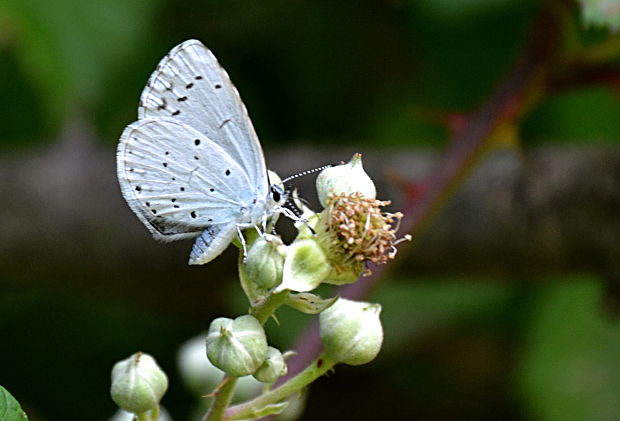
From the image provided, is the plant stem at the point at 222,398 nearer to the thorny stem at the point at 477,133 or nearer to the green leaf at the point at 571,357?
the thorny stem at the point at 477,133

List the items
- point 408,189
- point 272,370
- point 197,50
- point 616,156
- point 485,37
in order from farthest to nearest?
point 485,37
point 616,156
point 408,189
point 197,50
point 272,370

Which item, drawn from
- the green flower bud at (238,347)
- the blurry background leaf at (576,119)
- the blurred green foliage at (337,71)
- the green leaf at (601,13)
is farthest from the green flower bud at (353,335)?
the blurry background leaf at (576,119)

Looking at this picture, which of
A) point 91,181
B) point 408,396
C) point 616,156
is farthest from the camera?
point 408,396

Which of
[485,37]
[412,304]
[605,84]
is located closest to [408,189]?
[605,84]

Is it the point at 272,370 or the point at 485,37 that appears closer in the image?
the point at 272,370

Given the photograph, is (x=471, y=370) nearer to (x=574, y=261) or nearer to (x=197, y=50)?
(x=574, y=261)

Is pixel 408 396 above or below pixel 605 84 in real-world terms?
below

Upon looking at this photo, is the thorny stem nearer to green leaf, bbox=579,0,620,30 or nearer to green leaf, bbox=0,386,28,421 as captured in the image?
green leaf, bbox=579,0,620,30

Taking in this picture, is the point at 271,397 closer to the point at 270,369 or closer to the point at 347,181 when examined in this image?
the point at 270,369
